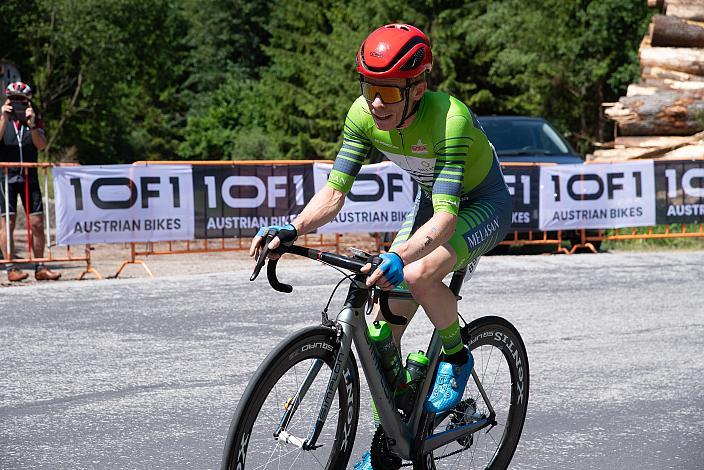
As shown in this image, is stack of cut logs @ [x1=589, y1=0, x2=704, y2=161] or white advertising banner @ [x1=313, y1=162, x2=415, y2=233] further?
stack of cut logs @ [x1=589, y1=0, x2=704, y2=161]

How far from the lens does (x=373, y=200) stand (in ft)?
46.1

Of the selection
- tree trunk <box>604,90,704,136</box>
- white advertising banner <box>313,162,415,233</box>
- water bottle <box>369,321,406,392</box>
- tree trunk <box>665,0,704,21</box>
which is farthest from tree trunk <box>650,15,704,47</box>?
water bottle <box>369,321,406,392</box>

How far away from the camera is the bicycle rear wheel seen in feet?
12.3

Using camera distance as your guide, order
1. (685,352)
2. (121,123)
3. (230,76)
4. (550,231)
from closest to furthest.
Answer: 1. (685,352)
2. (550,231)
3. (121,123)
4. (230,76)

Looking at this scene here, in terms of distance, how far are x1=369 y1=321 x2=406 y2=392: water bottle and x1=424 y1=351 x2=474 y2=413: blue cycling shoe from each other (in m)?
0.22

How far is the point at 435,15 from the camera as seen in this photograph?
37.4m

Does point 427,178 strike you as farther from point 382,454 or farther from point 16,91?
point 16,91

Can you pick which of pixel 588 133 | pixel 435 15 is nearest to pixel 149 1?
pixel 435 15

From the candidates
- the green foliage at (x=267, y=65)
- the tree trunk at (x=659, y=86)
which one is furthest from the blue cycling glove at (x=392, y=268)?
the green foliage at (x=267, y=65)

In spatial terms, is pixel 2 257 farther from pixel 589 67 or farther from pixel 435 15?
pixel 435 15

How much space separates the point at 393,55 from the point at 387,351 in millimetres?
1163

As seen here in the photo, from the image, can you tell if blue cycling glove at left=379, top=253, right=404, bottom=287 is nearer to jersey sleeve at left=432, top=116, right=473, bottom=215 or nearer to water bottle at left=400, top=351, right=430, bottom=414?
jersey sleeve at left=432, top=116, right=473, bottom=215

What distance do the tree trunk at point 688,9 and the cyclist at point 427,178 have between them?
58.9 ft

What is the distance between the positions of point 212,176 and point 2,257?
270 cm
